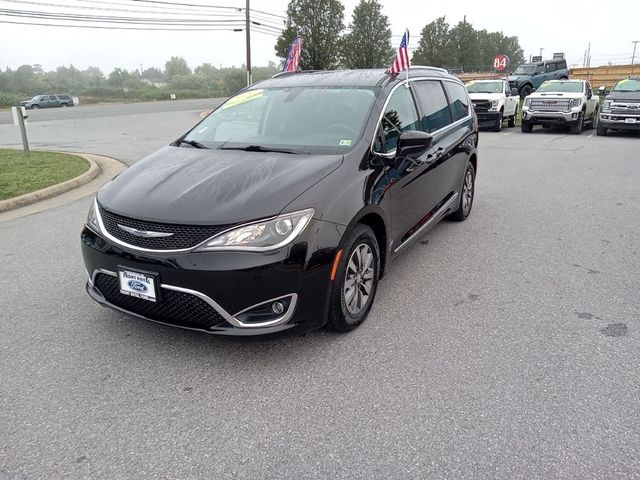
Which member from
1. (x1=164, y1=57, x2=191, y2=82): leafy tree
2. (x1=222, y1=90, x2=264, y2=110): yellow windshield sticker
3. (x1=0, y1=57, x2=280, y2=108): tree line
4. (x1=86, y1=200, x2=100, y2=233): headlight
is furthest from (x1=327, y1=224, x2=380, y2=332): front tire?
(x1=164, y1=57, x2=191, y2=82): leafy tree

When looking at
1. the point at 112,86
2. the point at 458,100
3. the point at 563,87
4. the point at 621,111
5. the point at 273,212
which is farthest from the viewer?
the point at 112,86

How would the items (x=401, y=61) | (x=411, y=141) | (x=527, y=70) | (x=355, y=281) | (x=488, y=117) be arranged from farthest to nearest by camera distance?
(x=527, y=70) → (x=488, y=117) → (x=401, y=61) → (x=411, y=141) → (x=355, y=281)

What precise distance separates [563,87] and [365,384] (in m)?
17.9

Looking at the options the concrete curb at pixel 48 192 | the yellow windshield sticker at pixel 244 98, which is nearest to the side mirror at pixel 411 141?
the yellow windshield sticker at pixel 244 98

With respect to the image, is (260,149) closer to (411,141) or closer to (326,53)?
(411,141)

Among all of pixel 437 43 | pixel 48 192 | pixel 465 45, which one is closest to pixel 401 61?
pixel 48 192

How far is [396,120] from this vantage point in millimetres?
4105

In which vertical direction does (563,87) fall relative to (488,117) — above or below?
above

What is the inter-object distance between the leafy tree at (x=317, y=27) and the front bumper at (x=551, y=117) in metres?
26.3

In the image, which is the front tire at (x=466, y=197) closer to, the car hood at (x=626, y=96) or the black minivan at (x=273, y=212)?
the black minivan at (x=273, y=212)

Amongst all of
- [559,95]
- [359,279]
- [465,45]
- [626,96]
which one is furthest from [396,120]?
[465,45]

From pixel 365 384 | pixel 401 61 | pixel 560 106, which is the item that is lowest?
pixel 365 384

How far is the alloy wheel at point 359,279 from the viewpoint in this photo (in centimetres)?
336

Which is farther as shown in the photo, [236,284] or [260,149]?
[260,149]
